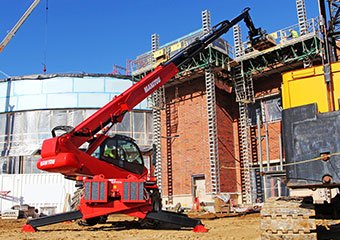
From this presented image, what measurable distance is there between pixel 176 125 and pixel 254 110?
17.5ft

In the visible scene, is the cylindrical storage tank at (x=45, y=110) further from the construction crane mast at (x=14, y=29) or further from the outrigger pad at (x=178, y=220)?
the outrigger pad at (x=178, y=220)

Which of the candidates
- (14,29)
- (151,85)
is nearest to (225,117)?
(151,85)

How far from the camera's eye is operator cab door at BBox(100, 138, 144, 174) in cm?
1301

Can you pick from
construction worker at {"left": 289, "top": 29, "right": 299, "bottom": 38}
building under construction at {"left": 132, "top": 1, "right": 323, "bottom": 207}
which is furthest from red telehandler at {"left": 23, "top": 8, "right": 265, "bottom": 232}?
construction worker at {"left": 289, "top": 29, "right": 299, "bottom": 38}

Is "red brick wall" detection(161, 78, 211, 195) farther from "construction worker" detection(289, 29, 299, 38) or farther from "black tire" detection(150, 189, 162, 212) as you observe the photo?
"black tire" detection(150, 189, 162, 212)

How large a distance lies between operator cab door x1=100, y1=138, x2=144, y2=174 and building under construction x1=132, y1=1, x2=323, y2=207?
37.3ft

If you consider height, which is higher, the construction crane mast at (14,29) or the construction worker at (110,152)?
the construction crane mast at (14,29)

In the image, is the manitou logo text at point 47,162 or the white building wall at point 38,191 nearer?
the manitou logo text at point 47,162

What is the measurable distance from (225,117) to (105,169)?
15724 millimetres

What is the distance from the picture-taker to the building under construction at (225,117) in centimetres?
2505

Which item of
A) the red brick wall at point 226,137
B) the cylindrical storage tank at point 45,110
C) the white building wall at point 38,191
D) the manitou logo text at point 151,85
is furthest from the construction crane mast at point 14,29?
the manitou logo text at point 151,85

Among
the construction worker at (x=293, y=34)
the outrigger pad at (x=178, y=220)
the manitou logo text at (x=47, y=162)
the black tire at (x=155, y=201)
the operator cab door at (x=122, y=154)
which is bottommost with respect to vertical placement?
the outrigger pad at (x=178, y=220)

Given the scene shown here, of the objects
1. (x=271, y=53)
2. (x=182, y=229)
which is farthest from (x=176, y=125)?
(x=182, y=229)

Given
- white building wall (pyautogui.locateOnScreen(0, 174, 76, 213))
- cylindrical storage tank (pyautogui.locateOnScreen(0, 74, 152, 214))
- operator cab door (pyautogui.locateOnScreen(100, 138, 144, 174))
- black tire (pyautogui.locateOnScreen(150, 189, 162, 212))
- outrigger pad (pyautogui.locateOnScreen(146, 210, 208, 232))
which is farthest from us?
cylindrical storage tank (pyautogui.locateOnScreen(0, 74, 152, 214))
